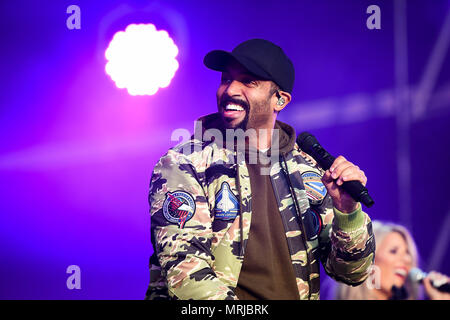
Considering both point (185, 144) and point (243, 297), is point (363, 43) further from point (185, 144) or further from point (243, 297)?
point (243, 297)

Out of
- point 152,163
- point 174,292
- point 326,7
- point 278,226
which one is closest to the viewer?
point 174,292

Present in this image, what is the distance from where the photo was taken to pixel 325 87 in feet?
10.1

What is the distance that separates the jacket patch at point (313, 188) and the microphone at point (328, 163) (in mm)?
199

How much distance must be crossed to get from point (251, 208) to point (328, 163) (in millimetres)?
324

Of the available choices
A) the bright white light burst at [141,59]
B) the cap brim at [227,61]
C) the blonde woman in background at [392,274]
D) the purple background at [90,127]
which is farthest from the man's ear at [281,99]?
the blonde woman in background at [392,274]

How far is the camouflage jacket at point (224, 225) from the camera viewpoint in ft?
5.00

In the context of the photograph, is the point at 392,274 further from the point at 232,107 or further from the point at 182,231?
the point at 182,231

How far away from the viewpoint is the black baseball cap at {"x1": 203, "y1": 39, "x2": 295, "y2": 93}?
1849mm

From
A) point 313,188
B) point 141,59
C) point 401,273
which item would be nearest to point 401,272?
point 401,273

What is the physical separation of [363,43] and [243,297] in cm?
203

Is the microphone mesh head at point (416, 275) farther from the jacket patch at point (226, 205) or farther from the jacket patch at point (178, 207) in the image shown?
the jacket patch at point (178, 207)

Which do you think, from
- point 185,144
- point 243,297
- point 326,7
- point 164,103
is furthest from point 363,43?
point 243,297

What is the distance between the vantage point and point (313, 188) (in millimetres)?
1868

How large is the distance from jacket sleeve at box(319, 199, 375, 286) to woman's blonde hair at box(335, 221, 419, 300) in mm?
1374
